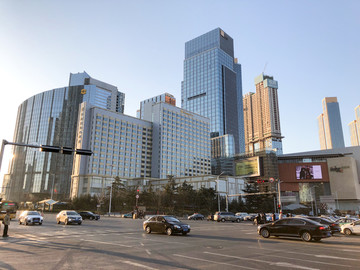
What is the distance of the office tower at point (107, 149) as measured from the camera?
416 ft

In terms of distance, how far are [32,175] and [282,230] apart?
18283cm

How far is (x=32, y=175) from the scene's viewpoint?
172125 mm

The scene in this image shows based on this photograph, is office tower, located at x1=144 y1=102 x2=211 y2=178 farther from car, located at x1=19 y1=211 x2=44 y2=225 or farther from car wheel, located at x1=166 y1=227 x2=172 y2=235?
car wheel, located at x1=166 y1=227 x2=172 y2=235

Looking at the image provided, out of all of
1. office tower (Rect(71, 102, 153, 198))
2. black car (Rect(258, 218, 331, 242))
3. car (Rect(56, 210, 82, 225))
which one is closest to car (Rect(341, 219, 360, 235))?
black car (Rect(258, 218, 331, 242))

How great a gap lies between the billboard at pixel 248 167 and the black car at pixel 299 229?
104m

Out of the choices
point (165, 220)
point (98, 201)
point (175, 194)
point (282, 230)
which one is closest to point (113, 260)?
point (165, 220)

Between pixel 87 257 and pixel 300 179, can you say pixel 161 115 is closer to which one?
pixel 300 179

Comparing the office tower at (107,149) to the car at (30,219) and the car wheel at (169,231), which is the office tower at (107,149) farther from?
the car wheel at (169,231)

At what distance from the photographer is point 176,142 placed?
16500 centimetres

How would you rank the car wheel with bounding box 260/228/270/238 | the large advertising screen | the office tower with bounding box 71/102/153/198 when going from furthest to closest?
the large advertising screen, the office tower with bounding box 71/102/153/198, the car wheel with bounding box 260/228/270/238

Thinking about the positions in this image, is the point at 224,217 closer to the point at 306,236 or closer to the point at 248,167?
the point at 306,236

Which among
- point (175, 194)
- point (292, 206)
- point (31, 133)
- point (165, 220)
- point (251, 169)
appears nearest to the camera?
point (165, 220)

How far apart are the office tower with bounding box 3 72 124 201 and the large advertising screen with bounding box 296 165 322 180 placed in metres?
127

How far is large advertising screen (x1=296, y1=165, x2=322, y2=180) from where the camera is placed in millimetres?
129375
